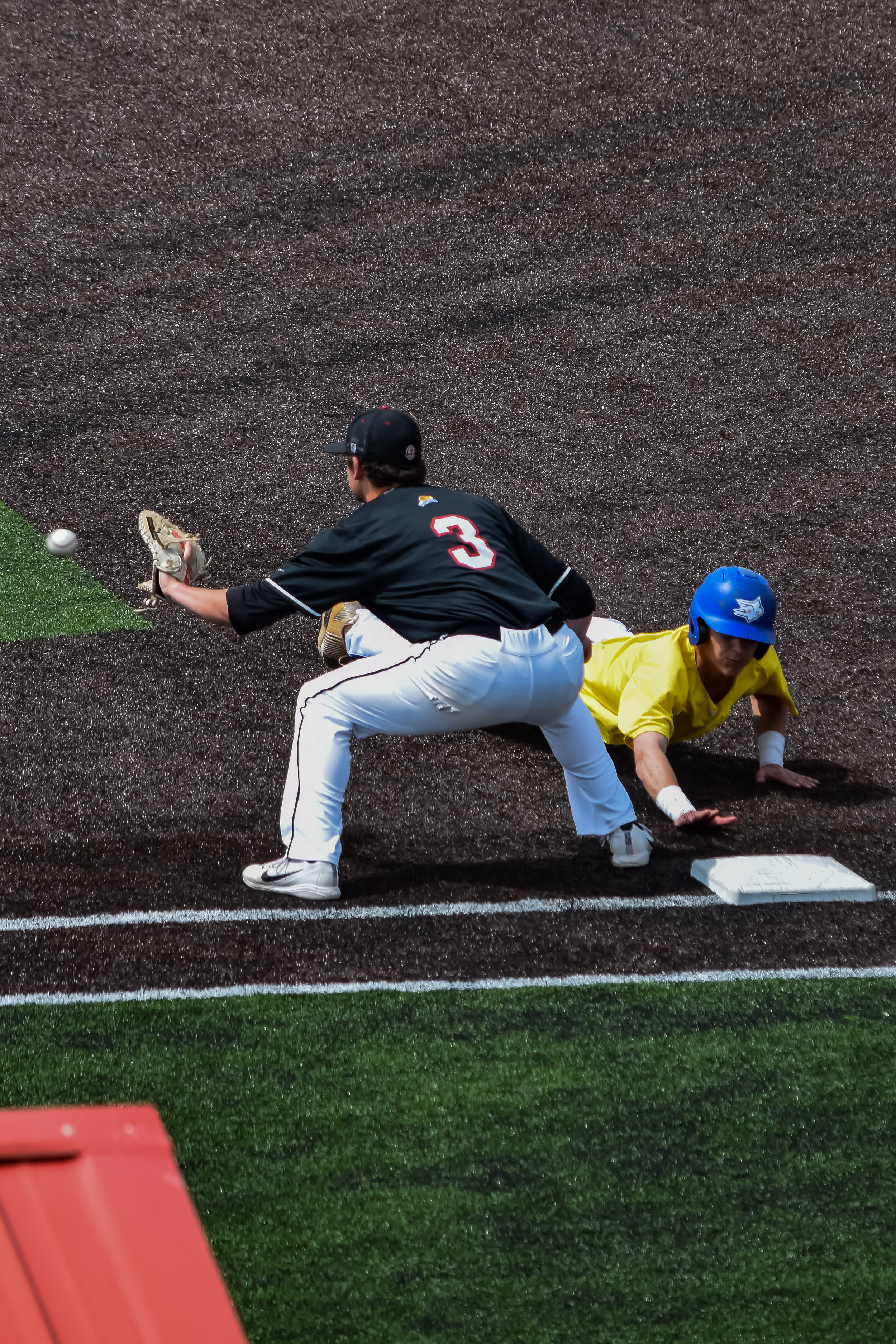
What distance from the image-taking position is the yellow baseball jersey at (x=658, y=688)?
18.0 ft

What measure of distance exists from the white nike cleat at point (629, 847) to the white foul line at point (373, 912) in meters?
0.21

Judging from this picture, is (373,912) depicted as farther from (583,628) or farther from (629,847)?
(583,628)

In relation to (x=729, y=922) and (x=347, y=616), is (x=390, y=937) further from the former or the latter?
(x=347, y=616)

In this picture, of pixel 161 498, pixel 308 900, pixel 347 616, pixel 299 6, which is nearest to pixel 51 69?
pixel 299 6

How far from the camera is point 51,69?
12.7 meters

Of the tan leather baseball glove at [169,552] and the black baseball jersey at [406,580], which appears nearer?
the black baseball jersey at [406,580]

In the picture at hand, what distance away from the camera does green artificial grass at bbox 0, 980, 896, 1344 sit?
10.2ft

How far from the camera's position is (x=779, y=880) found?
4.90 meters

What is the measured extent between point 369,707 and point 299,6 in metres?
11.3

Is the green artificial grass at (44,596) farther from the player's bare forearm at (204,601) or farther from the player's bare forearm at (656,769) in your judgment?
the player's bare forearm at (656,769)

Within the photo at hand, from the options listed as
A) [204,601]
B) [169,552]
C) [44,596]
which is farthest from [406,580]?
[44,596]

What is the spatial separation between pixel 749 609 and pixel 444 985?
80.6 inches

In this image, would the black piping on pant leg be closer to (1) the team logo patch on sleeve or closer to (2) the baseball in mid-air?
(1) the team logo patch on sleeve

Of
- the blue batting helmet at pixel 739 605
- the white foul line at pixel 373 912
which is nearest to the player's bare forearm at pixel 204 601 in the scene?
the white foul line at pixel 373 912
